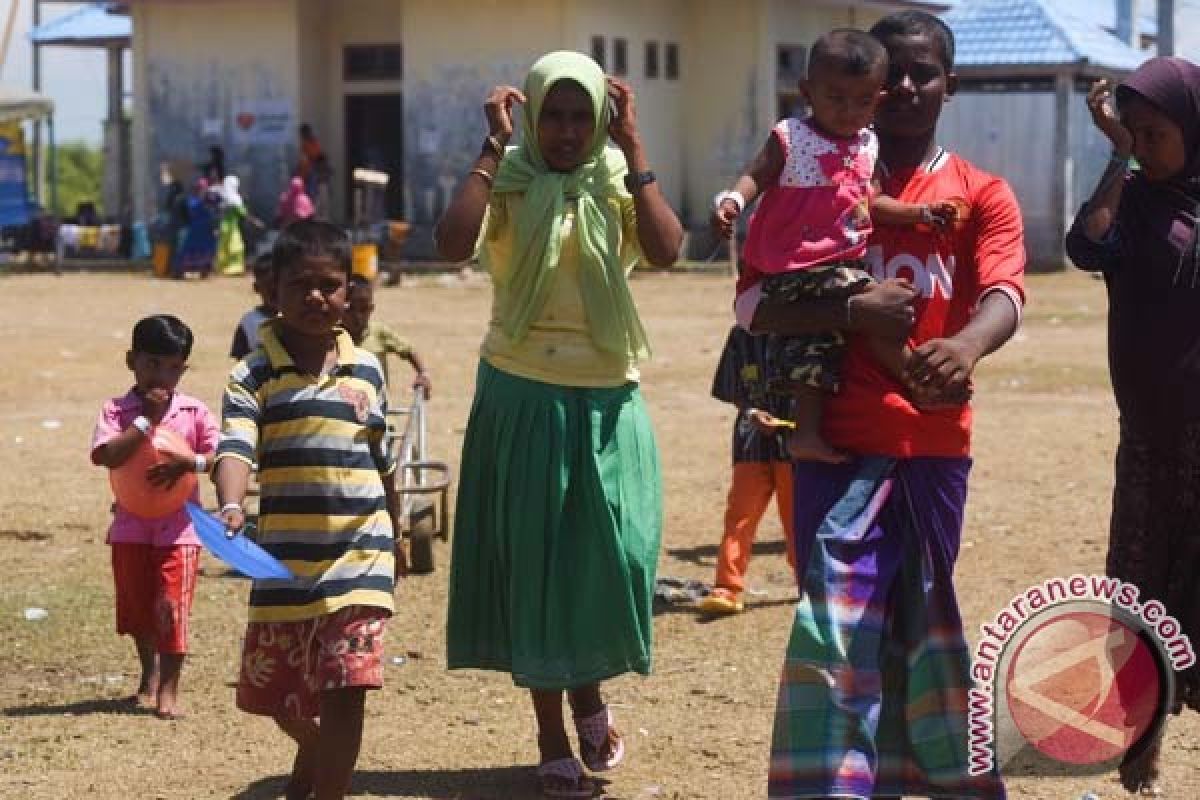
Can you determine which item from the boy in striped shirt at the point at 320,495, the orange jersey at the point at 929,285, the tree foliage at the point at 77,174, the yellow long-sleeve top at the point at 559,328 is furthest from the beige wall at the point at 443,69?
the orange jersey at the point at 929,285

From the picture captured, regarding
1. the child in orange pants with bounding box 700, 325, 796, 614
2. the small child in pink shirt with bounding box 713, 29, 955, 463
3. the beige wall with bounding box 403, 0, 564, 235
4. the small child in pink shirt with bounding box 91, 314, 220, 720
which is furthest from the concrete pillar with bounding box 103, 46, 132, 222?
the small child in pink shirt with bounding box 713, 29, 955, 463

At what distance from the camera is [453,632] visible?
5.72 metres

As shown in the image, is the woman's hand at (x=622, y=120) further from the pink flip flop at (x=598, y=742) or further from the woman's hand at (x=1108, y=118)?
the pink flip flop at (x=598, y=742)

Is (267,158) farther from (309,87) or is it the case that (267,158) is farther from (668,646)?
(668,646)

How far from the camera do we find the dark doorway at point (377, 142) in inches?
1271

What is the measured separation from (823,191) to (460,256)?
1263 mm

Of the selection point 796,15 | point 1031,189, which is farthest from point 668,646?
point 796,15

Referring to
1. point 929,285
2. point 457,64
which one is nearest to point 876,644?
point 929,285

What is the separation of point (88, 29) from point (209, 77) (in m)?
5.88

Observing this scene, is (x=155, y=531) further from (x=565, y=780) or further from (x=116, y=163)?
(x=116, y=163)

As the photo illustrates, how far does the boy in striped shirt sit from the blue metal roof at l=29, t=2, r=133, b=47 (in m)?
32.1

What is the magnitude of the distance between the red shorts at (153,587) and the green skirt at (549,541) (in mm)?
1287

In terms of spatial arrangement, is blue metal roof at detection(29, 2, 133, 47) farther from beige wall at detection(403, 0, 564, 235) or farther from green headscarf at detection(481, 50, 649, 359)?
green headscarf at detection(481, 50, 649, 359)

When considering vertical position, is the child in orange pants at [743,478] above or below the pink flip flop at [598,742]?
above
